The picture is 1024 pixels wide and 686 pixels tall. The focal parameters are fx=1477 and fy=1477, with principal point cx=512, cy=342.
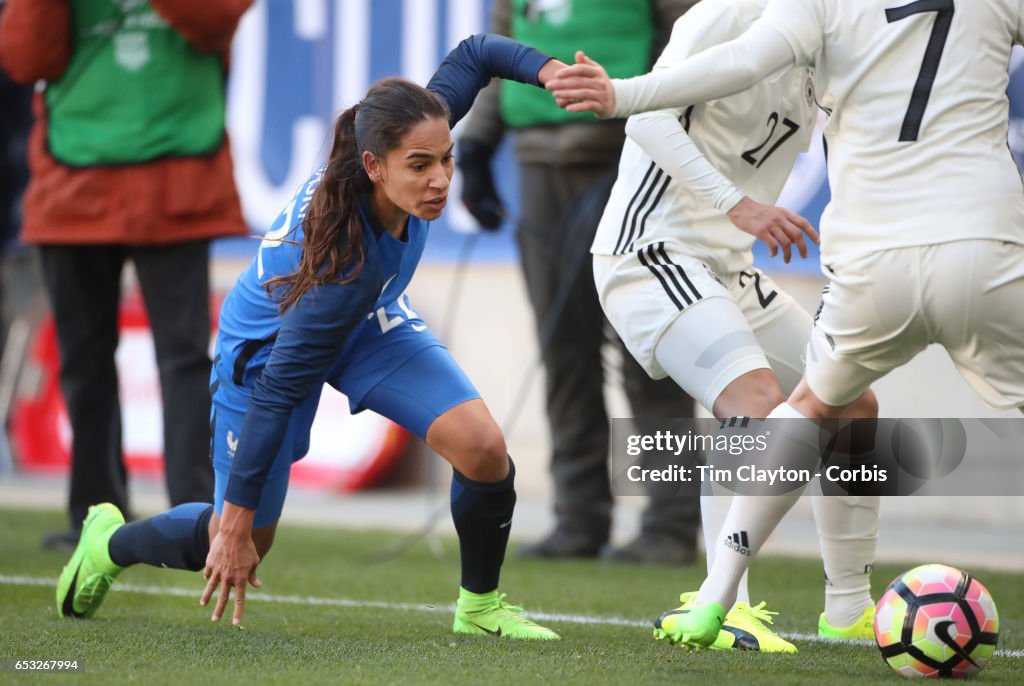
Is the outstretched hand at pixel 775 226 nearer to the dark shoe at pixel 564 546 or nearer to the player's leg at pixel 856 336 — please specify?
the player's leg at pixel 856 336

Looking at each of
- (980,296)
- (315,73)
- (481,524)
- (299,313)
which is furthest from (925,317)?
(315,73)

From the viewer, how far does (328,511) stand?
26.7ft

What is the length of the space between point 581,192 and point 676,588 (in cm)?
183

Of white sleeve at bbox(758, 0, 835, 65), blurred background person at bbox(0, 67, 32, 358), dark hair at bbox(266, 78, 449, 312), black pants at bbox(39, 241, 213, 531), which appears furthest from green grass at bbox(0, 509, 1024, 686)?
blurred background person at bbox(0, 67, 32, 358)

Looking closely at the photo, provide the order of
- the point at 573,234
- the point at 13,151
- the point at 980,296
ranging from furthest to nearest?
1. the point at 13,151
2. the point at 573,234
3. the point at 980,296

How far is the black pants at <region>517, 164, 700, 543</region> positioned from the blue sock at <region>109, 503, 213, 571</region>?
2408 mm

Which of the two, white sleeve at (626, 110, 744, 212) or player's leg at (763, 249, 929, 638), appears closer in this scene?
player's leg at (763, 249, 929, 638)

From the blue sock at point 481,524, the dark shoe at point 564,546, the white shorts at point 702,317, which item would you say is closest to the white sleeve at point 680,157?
the white shorts at point 702,317

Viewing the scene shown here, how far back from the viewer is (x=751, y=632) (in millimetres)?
3721

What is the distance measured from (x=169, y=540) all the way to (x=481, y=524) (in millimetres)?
872

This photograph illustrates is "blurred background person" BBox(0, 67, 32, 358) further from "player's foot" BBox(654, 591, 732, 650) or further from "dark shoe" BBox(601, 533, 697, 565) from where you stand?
"player's foot" BBox(654, 591, 732, 650)

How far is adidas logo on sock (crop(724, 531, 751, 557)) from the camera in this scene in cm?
343

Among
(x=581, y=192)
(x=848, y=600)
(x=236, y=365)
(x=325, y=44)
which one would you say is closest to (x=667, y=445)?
(x=581, y=192)

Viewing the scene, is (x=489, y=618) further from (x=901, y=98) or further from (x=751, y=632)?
(x=901, y=98)
